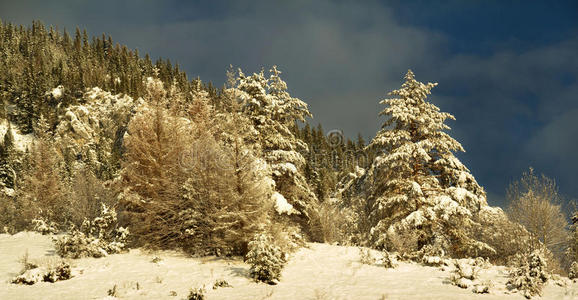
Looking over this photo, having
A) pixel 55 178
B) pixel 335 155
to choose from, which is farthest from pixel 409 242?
pixel 335 155

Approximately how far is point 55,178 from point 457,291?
3517 cm

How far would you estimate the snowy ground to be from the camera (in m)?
10.1

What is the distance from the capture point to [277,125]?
21.2 m

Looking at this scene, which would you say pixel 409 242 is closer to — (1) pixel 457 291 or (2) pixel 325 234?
(1) pixel 457 291

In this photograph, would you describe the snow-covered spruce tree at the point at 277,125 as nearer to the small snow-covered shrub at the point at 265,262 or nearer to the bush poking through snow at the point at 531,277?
the small snow-covered shrub at the point at 265,262

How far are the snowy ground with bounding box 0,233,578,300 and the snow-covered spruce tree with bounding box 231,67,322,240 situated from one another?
6249 millimetres

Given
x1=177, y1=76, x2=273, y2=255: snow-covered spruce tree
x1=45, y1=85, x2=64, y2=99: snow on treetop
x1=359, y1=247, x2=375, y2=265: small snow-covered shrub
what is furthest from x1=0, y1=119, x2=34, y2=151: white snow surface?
x1=359, y1=247, x2=375, y2=265: small snow-covered shrub

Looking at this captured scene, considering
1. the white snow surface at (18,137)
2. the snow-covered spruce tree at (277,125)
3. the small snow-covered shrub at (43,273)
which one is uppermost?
the white snow surface at (18,137)

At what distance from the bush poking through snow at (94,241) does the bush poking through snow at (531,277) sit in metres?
15.7

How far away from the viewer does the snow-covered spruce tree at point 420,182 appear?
16.9m

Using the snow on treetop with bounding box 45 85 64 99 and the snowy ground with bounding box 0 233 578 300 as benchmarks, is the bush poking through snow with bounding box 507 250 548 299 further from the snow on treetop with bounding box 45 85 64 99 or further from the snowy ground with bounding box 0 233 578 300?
the snow on treetop with bounding box 45 85 64 99

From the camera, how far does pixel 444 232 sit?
703 inches

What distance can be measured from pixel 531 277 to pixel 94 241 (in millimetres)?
16683

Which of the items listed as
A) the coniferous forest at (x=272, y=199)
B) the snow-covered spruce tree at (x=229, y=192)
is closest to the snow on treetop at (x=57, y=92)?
the coniferous forest at (x=272, y=199)
